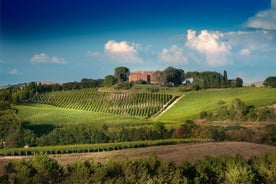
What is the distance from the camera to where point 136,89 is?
501ft

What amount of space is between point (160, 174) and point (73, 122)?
64106mm

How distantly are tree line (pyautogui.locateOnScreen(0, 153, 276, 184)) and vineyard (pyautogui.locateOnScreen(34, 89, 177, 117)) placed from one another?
249 ft

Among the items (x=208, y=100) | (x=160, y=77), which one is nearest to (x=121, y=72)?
(x=160, y=77)

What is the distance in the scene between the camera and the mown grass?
357ft

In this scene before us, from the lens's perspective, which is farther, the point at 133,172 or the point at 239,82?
the point at 239,82

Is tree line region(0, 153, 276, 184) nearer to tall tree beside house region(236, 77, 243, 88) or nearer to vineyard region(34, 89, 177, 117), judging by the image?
vineyard region(34, 89, 177, 117)

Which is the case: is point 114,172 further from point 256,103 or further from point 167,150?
point 256,103

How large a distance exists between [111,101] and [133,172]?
100289 mm

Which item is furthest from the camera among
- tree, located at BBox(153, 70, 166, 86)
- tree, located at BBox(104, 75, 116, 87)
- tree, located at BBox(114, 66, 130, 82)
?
tree, located at BBox(114, 66, 130, 82)

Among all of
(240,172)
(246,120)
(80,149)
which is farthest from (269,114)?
(240,172)

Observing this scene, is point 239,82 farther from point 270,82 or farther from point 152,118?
point 152,118

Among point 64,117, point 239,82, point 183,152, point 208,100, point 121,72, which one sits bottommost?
point 183,152

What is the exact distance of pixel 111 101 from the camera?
456 ft

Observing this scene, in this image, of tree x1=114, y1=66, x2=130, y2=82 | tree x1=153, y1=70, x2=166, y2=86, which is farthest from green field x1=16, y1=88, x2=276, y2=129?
tree x1=114, y1=66, x2=130, y2=82
